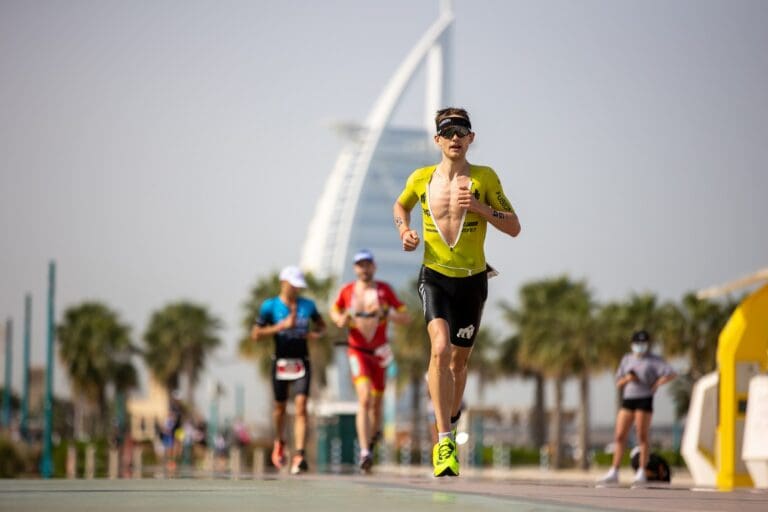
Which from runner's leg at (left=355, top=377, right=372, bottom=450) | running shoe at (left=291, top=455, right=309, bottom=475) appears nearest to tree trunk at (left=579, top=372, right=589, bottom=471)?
runner's leg at (left=355, top=377, right=372, bottom=450)

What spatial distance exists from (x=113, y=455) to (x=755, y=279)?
22.0m

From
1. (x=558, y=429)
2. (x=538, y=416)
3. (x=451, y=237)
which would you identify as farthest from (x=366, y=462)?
(x=538, y=416)

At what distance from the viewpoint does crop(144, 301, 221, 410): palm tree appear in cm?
9288

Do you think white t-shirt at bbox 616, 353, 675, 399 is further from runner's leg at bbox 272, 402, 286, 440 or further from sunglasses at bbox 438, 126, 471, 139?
sunglasses at bbox 438, 126, 471, 139

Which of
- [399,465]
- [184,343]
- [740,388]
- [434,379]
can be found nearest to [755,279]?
[740,388]

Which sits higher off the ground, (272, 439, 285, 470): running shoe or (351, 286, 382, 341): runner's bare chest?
(351, 286, 382, 341): runner's bare chest

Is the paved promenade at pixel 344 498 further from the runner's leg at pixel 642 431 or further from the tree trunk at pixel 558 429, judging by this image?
the tree trunk at pixel 558 429

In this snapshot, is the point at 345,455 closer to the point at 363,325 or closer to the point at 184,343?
the point at 363,325

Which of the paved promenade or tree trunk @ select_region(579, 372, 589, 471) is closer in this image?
the paved promenade

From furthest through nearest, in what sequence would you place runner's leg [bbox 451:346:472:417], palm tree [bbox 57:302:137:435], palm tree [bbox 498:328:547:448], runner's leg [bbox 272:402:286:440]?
palm tree [bbox 57:302:137:435], palm tree [bbox 498:328:547:448], runner's leg [bbox 272:402:286:440], runner's leg [bbox 451:346:472:417]

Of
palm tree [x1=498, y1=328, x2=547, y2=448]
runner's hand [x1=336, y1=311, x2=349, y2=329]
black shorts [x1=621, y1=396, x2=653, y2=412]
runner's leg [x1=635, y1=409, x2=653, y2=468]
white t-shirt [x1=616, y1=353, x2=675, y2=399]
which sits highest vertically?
palm tree [x1=498, y1=328, x2=547, y2=448]

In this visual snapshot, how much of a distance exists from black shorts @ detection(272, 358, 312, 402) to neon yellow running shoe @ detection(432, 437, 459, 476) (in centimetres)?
477

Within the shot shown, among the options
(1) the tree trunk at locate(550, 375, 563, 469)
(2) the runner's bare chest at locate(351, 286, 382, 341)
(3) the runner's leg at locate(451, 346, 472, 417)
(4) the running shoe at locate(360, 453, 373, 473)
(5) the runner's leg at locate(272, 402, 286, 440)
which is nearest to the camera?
(3) the runner's leg at locate(451, 346, 472, 417)

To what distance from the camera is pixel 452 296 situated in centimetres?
879
